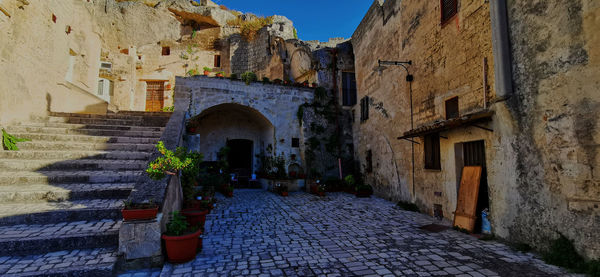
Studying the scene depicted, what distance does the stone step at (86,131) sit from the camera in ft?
21.1

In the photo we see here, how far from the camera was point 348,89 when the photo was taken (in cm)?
1395

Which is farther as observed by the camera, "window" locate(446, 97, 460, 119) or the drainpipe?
"window" locate(446, 97, 460, 119)

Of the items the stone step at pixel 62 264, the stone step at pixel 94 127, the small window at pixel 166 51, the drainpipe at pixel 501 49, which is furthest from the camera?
the small window at pixel 166 51

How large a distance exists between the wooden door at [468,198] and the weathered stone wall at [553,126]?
53cm

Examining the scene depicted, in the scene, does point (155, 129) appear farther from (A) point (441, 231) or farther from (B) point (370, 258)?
(A) point (441, 231)

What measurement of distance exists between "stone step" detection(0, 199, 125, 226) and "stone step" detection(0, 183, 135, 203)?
4.0 inches

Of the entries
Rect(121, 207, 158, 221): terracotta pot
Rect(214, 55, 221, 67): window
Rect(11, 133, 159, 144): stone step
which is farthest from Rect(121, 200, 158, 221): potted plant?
Rect(214, 55, 221, 67): window

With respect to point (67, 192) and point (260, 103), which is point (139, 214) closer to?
point (67, 192)

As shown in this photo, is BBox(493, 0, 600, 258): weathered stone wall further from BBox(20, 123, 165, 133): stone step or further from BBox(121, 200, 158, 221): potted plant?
BBox(20, 123, 165, 133): stone step

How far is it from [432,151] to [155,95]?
17.6 meters

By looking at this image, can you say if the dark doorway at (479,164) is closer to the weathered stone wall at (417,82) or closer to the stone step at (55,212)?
the weathered stone wall at (417,82)

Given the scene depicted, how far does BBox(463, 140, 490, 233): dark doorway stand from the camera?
5656 mm

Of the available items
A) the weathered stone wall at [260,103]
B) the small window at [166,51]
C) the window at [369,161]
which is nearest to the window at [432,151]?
the window at [369,161]

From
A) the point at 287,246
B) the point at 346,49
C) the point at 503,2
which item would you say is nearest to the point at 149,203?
the point at 287,246
